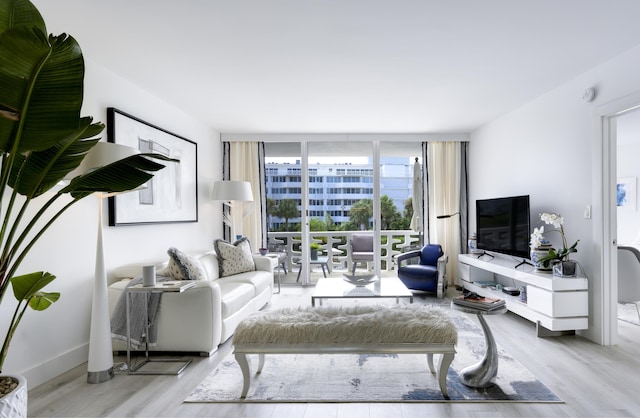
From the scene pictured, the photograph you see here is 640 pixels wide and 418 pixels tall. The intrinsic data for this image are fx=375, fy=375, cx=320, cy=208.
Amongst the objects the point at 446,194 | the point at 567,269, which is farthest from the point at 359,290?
the point at 446,194

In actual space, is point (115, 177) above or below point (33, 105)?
below

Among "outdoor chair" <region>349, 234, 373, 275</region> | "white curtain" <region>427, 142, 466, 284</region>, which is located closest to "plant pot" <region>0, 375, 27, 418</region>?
"outdoor chair" <region>349, 234, 373, 275</region>

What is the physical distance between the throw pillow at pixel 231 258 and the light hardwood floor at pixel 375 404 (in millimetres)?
1460

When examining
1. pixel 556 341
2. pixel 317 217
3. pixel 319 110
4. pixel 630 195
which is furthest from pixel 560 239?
pixel 630 195

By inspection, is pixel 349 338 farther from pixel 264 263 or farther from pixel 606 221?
pixel 264 263

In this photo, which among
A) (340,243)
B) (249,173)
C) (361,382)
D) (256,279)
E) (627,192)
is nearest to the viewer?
(361,382)

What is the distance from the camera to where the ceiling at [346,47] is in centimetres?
229

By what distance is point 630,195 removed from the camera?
648cm

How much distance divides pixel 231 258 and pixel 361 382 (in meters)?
2.47

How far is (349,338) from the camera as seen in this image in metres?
2.31

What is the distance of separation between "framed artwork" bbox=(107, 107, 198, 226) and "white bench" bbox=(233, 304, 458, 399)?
1.82 metres

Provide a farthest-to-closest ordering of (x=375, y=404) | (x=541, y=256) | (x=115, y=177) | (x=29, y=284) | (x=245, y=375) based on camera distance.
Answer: (x=541, y=256) < (x=245, y=375) < (x=375, y=404) < (x=115, y=177) < (x=29, y=284)

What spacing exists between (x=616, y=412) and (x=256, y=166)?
4957 millimetres

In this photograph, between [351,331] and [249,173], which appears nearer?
[351,331]
